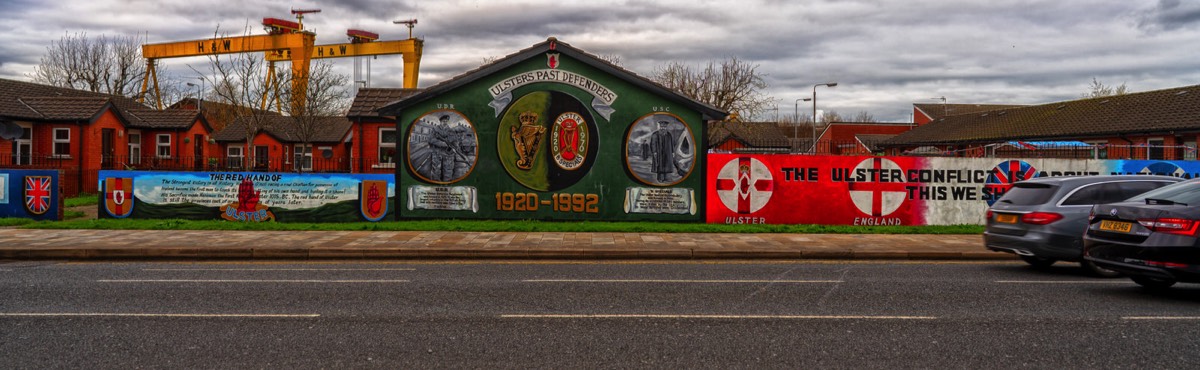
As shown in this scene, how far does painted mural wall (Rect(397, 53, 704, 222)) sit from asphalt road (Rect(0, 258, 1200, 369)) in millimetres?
7146

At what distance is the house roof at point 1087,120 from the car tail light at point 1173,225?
2659 centimetres

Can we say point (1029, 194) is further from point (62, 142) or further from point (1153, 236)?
point (62, 142)

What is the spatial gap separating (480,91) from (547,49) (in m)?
1.85

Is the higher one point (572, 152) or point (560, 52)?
point (560, 52)

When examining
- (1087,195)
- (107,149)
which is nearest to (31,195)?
(107,149)

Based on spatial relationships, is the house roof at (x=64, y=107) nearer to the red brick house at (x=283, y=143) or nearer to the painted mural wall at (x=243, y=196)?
the painted mural wall at (x=243, y=196)

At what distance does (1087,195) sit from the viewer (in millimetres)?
11211

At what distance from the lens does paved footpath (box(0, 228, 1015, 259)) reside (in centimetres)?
1272

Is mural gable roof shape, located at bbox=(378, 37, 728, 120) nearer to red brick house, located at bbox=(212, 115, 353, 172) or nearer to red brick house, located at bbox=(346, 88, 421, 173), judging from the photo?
red brick house, located at bbox=(346, 88, 421, 173)

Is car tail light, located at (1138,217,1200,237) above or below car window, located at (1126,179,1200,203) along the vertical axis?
below

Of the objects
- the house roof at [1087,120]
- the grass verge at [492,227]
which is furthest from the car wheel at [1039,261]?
the house roof at [1087,120]

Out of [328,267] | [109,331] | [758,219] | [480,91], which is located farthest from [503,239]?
[109,331]

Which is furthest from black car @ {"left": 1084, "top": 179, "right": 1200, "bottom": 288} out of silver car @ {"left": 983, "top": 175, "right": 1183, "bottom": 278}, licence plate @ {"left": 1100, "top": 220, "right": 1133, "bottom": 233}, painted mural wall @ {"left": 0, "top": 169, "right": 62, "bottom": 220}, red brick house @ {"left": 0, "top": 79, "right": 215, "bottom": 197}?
red brick house @ {"left": 0, "top": 79, "right": 215, "bottom": 197}

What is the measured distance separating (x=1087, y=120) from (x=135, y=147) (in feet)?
145
